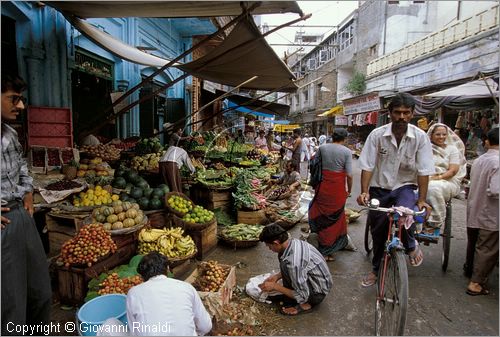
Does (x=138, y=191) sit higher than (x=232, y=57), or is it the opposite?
(x=232, y=57)

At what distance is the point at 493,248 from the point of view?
374 cm

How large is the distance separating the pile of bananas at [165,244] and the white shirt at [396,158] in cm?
231

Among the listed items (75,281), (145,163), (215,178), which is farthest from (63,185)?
(215,178)

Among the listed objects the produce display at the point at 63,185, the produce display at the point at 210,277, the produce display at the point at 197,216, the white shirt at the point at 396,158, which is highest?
the white shirt at the point at 396,158

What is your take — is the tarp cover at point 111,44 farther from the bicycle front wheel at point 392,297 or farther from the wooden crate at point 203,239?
the bicycle front wheel at point 392,297

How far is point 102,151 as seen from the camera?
6695 millimetres

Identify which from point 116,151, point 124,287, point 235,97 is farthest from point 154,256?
point 235,97

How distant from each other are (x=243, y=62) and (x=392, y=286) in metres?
5.10

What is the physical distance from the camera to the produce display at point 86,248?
3369 mm

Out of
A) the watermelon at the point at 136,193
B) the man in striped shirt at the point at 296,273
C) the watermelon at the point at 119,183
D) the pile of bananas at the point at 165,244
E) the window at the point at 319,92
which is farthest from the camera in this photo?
the window at the point at 319,92

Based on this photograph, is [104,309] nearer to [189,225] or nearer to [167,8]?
[189,225]

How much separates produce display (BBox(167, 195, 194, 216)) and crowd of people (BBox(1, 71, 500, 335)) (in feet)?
6.18

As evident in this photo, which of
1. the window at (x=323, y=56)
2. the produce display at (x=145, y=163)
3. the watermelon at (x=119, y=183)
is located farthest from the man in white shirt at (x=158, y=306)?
the window at (x=323, y=56)

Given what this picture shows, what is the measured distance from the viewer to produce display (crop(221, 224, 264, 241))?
5.29 metres
